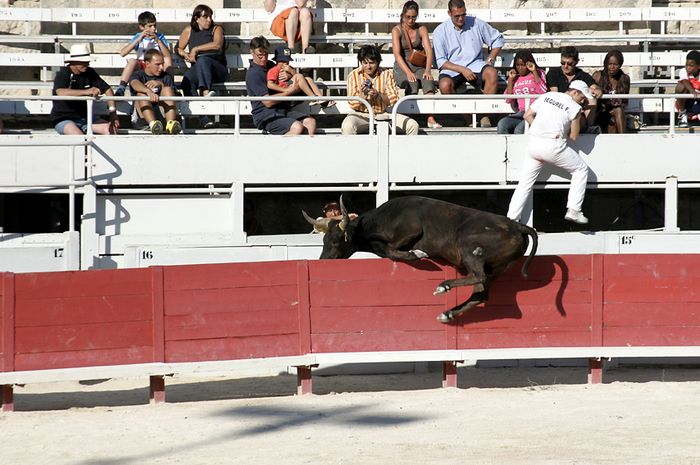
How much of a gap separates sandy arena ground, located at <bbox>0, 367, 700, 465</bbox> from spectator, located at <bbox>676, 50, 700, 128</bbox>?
3458 mm

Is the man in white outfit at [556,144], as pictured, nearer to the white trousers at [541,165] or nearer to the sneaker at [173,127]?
the white trousers at [541,165]

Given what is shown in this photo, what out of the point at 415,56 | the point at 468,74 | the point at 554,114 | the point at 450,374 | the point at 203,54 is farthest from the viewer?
the point at 203,54

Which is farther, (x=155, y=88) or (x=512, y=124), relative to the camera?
(x=512, y=124)

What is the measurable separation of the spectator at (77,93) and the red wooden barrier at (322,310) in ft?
9.52

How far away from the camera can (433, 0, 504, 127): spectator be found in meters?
13.3

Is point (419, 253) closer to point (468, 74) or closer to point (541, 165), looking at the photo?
point (541, 165)

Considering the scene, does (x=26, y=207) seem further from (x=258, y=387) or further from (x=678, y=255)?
(x=678, y=255)

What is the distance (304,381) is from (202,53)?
4842 mm

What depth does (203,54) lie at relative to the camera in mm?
13695

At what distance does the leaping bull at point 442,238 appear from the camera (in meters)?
10.1

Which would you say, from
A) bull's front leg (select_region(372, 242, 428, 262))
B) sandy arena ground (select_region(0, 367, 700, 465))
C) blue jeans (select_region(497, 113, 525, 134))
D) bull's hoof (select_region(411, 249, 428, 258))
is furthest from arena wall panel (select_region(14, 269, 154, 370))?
blue jeans (select_region(497, 113, 525, 134))

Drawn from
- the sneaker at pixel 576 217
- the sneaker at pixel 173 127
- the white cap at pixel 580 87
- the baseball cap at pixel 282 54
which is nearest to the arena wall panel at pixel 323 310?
the sneaker at pixel 576 217

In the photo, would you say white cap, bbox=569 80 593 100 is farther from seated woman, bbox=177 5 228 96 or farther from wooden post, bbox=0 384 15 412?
wooden post, bbox=0 384 15 412

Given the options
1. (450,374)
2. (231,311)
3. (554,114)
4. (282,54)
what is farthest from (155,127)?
(450,374)
